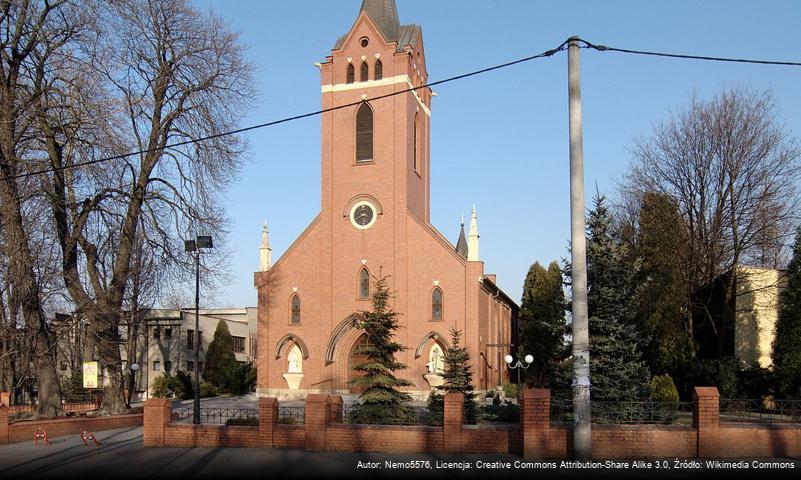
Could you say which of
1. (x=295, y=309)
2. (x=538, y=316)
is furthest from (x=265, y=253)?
(x=538, y=316)

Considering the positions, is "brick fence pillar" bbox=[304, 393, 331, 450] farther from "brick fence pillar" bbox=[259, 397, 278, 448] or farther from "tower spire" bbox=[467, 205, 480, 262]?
"tower spire" bbox=[467, 205, 480, 262]

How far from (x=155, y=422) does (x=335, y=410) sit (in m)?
4.42

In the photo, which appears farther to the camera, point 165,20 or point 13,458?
point 165,20

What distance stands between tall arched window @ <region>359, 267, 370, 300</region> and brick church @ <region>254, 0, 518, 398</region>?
5 cm

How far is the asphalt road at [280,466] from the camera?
13969 millimetres

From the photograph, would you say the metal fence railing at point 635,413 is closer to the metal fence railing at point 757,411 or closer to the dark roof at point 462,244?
the metal fence railing at point 757,411

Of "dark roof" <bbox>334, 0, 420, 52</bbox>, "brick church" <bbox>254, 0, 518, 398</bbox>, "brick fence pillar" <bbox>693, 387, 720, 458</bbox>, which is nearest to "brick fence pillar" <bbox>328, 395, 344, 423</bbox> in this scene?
"brick fence pillar" <bbox>693, 387, 720, 458</bbox>

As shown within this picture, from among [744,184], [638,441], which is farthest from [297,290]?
[638,441]

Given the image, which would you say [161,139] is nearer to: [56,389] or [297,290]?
[56,389]

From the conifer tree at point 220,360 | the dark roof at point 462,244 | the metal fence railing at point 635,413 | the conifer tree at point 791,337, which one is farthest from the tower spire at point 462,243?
the metal fence railing at point 635,413

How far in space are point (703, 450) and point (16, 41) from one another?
22589 millimetres

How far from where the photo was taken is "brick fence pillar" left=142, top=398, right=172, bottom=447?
729 inches

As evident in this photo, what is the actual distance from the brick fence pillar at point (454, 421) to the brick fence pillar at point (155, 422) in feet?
23.4

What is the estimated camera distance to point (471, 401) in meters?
24.3
